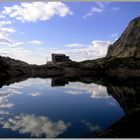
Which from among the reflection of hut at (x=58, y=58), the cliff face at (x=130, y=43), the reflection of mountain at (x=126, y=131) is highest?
the cliff face at (x=130, y=43)

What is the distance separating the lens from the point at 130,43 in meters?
179

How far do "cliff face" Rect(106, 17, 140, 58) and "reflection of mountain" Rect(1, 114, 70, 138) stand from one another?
13803 cm

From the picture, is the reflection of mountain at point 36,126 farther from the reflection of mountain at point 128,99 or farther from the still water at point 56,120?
the reflection of mountain at point 128,99

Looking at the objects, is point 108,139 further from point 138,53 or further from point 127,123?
point 138,53

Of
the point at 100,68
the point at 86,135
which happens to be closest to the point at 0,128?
the point at 86,135

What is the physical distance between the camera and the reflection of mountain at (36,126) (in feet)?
65.6

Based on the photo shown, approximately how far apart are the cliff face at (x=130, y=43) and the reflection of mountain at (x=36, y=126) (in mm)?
138026

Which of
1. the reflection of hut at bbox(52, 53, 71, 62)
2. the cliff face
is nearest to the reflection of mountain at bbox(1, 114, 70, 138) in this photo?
the cliff face

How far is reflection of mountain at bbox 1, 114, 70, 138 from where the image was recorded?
65.6 ft

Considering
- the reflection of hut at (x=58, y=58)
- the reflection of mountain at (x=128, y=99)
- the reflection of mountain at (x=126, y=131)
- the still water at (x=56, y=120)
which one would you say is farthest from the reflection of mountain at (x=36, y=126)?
the reflection of hut at (x=58, y=58)

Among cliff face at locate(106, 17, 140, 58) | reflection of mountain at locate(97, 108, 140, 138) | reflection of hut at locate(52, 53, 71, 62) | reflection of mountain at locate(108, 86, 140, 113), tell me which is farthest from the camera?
reflection of hut at locate(52, 53, 71, 62)

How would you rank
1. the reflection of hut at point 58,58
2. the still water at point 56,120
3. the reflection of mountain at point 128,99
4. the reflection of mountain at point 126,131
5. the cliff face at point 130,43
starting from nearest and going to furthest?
the reflection of mountain at point 126,131, the still water at point 56,120, the reflection of mountain at point 128,99, the cliff face at point 130,43, the reflection of hut at point 58,58

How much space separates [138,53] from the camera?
A: 527 feet

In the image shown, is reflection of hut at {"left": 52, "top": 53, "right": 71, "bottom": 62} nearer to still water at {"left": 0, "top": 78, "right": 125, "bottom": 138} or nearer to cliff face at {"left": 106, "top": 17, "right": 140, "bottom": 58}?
cliff face at {"left": 106, "top": 17, "right": 140, "bottom": 58}
